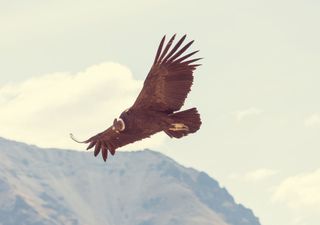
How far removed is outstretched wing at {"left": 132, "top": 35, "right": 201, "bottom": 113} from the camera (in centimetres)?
2555

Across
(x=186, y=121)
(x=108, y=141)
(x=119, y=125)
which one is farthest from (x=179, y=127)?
(x=108, y=141)

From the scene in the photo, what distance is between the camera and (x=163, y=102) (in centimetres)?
2608

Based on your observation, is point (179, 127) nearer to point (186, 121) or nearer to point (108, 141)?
point (186, 121)

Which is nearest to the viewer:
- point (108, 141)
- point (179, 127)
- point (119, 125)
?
point (119, 125)

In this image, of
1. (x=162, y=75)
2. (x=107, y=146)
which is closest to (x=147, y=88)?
(x=162, y=75)

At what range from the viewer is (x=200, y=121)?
26688 mm

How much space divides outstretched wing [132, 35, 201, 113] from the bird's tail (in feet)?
1.61

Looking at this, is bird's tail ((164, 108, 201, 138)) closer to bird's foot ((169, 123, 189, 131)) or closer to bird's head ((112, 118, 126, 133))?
bird's foot ((169, 123, 189, 131))

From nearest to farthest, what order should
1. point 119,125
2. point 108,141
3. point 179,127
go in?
point 119,125
point 179,127
point 108,141

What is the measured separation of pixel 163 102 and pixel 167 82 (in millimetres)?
684

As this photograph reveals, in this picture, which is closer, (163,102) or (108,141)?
(163,102)

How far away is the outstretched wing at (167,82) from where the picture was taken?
25.5 metres

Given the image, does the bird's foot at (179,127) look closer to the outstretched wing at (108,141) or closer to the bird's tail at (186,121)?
the bird's tail at (186,121)

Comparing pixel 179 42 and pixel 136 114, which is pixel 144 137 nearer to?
pixel 136 114
